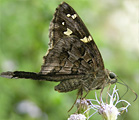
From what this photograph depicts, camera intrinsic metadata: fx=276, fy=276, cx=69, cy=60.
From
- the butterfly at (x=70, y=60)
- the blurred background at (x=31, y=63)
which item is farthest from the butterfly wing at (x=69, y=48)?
the blurred background at (x=31, y=63)

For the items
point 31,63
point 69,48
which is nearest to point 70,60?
point 69,48

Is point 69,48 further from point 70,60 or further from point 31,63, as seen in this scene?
point 31,63

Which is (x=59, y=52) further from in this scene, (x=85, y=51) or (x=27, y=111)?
(x=27, y=111)

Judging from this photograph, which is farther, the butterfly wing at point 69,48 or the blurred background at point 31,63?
the blurred background at point 31,63

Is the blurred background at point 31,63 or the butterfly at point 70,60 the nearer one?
the butterfly at point 70,60

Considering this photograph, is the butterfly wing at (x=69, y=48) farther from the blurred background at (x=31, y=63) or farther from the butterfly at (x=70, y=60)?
the blurred background at (x=31, y=63)

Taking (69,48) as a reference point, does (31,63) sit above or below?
above

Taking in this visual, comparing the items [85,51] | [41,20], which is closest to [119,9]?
[41,20]

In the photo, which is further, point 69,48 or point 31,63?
point 31,63
